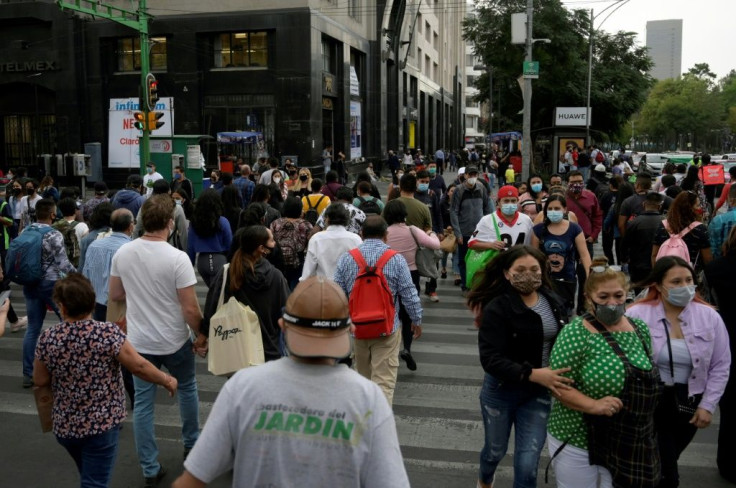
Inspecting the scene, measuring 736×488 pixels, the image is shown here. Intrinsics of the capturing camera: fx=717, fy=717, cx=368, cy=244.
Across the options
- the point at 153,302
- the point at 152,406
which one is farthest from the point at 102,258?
the point at 152,406

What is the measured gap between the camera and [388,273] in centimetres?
582

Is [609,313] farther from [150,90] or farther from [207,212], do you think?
[150,90]

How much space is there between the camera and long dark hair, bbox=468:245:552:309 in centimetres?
436

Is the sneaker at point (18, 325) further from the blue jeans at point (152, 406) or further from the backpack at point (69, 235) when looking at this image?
the blue jeans at point (152, 406)

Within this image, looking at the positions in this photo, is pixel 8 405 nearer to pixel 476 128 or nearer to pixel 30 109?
pixel 30 109

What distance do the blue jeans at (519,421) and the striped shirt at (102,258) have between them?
3.83m

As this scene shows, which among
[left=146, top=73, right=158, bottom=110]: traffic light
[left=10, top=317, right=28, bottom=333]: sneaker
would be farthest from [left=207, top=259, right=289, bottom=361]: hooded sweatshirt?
[left=146, top=73, right=158, bottom=110]: traffic light

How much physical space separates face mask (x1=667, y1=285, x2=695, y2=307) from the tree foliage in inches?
1110

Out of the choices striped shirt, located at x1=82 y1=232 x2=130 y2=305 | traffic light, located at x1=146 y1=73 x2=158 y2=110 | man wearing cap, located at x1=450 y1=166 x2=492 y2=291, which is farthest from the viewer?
traffic light, located at x1=146 y1=73 x2=158 y2=110

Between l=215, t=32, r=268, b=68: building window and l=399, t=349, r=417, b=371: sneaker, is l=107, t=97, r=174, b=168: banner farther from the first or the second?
l=399, t=349, r=417, b=371: sneaker

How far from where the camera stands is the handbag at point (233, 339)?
197 inches

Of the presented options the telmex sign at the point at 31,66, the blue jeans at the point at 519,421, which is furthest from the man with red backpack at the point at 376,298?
the telmex sign at the point at 31,66

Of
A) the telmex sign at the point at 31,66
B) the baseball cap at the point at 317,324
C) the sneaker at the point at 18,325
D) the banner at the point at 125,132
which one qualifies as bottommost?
the sneaker at the point at 18,325

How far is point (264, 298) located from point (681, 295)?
2.75m
